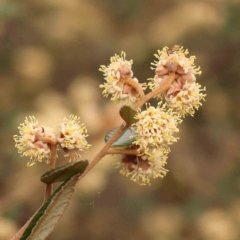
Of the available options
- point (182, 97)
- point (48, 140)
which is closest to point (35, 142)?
point (48, 140)

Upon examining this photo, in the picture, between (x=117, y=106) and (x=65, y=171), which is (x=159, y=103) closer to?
(x=65, y=171)

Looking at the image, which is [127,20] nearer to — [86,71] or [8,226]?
[86,71]

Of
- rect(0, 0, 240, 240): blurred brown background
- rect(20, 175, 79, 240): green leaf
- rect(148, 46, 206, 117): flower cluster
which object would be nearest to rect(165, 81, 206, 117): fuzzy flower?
rect(148, 46, 206, 117): flower cluster

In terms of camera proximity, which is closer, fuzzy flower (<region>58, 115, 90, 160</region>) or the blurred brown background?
fuzzy flower (<region>58, 115, 90, 160</region>)

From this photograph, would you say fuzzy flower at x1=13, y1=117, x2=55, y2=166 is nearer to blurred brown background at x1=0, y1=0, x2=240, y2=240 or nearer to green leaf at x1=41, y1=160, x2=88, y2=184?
green leaf at x1=41, y1=160, x2=88, y2=184

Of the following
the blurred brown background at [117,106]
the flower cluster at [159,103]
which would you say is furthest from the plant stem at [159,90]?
the blurred brown background at [117,106]
